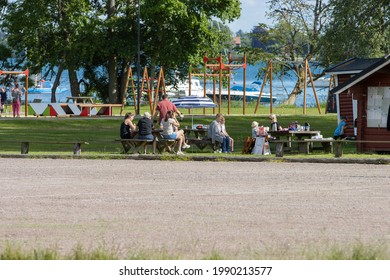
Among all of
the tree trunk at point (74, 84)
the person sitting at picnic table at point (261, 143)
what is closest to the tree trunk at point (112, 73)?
the tree trunk at point (74, 84)

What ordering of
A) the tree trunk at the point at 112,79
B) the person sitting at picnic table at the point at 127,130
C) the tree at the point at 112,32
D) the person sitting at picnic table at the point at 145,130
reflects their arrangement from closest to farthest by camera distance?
the person sitting at picnic table at the point at 145,130, the person sitting at picnic table at the point at 127,130, the tree at the point at 112,32, the tree trunk at the point at 112,79

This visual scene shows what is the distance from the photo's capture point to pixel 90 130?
49406mm

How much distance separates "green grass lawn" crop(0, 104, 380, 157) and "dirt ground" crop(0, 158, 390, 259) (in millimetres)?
9211

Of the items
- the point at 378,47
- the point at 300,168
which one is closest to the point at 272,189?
the point at 300,168

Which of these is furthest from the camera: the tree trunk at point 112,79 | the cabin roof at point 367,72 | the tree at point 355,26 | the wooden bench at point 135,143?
the tree trunk at point 112,79

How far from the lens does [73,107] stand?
59.8 m

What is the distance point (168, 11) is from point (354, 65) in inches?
891

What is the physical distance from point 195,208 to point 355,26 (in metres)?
34.2

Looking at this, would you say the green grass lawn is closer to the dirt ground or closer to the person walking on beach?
the person walking on beach

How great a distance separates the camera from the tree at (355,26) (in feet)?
168

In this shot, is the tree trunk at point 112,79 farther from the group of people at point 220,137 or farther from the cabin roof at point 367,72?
the group of people at point 220,137

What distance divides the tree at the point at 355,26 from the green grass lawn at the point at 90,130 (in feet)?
11.3

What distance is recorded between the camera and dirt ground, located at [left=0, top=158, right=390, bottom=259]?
14742mm

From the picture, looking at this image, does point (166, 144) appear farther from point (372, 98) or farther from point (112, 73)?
point (112, 73)
